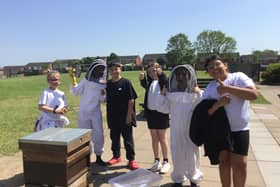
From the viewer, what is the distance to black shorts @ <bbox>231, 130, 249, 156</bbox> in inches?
141

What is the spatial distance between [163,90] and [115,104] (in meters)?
0.90

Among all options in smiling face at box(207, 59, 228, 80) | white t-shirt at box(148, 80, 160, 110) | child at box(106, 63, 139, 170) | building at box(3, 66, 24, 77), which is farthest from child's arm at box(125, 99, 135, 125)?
building at box(3, 66, 24, 77)

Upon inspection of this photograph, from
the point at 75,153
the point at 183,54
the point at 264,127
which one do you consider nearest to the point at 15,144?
the point at 75,153

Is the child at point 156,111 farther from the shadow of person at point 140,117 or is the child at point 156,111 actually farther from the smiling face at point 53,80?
the shadow of person at point 140,117

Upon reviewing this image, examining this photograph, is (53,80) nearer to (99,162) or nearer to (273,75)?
(99,162)

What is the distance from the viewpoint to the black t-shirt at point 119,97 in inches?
211

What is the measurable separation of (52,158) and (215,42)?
329 feet

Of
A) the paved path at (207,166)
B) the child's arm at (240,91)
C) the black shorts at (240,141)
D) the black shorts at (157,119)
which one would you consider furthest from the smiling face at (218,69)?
the paved path at (207,166)

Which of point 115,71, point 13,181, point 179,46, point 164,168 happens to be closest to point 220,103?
point 164,168

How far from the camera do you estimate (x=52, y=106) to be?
5059 millimetres

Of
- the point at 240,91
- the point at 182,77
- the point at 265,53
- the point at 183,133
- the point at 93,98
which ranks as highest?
the point at 265,53

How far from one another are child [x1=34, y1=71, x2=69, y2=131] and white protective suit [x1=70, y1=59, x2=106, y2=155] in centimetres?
43

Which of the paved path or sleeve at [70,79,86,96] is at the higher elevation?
sleeve at [70,79,86,96]

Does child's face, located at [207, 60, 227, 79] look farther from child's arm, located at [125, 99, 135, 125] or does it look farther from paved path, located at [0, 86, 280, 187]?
child's arm, located at [125, 99, 135, 125]
